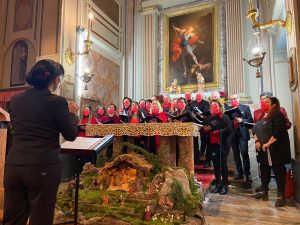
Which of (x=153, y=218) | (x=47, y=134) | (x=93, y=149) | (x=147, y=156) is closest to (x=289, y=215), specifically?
(x=153, y=218)

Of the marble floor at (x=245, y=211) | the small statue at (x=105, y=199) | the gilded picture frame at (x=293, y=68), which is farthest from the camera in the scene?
the gilded picture frame at (x=293, y=68)

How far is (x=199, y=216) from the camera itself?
289cm

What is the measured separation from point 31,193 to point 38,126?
419 millimetres

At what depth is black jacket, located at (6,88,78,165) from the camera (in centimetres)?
156

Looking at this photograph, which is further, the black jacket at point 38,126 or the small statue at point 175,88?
the small statue at point 175,88

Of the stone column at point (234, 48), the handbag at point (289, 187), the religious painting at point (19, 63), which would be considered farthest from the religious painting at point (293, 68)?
the religious painting at point (19, 63)

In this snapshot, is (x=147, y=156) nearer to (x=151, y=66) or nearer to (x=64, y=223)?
(x=64, y=223)

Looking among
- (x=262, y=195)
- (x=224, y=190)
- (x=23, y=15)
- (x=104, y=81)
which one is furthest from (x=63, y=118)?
(x=104, y=81)

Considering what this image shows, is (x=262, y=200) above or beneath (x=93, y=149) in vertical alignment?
beneath

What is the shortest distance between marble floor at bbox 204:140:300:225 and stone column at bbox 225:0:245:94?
14.9 feet

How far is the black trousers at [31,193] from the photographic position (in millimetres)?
1542

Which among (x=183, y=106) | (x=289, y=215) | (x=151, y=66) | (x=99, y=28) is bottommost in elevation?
(x=289, y=215)

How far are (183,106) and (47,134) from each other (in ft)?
14.0

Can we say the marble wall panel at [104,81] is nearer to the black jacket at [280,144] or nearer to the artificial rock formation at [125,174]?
the artificial rock formation at [125,174]
